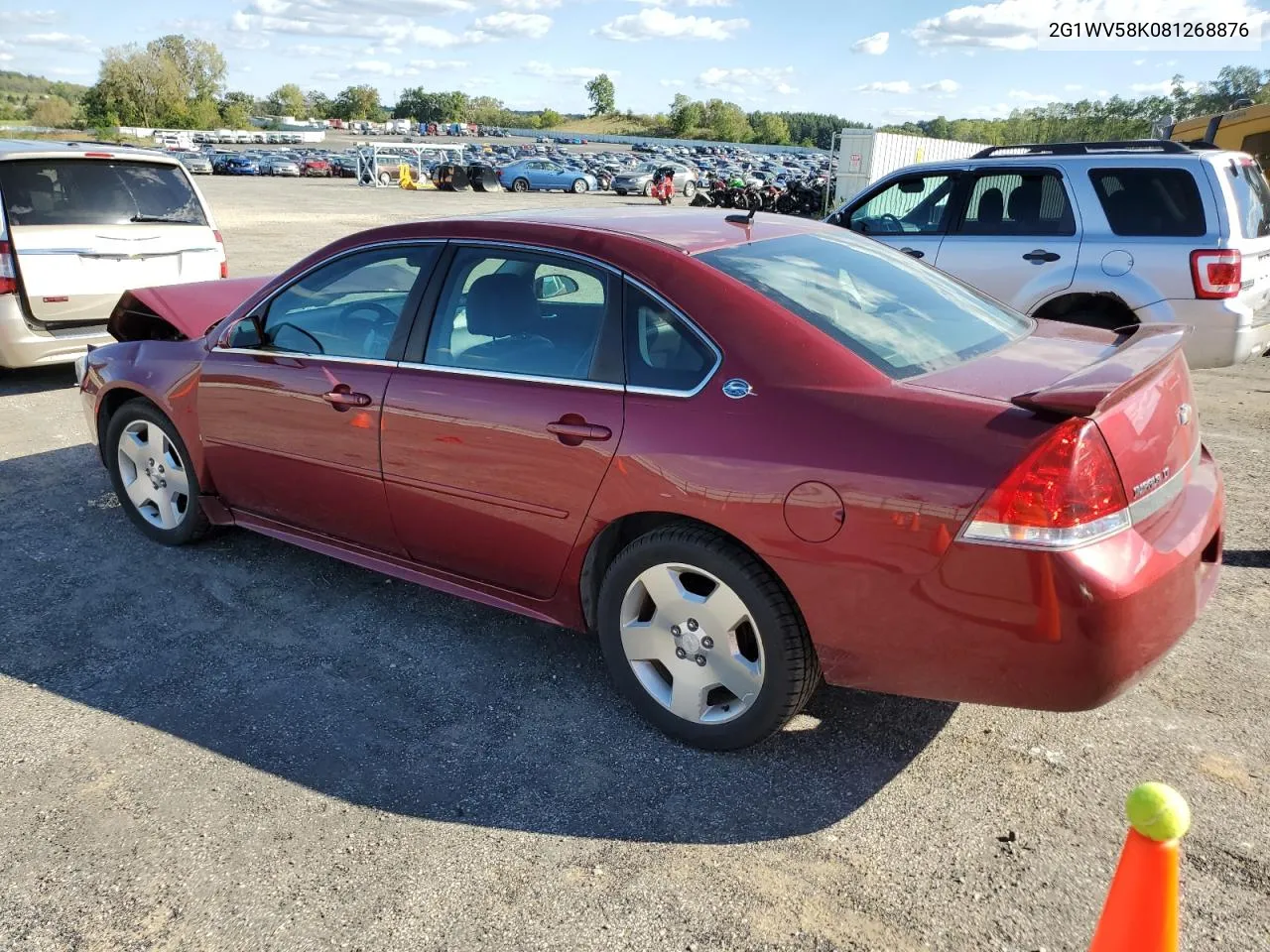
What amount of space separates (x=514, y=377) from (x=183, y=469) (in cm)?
214

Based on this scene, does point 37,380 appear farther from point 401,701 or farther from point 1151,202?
point 1151,202

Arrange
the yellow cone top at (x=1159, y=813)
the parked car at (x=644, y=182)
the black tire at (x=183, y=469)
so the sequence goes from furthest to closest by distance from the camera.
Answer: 1. the parked car at (x=644, y=182)
2. the black tire at (x=183, y=469)
3. the yellow cone top at (x=1159, y=813)

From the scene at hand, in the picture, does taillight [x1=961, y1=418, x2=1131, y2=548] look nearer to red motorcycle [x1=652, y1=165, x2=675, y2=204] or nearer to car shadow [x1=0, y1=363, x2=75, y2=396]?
car shadow [x1=0, y1=363, x2=75, y2=396]

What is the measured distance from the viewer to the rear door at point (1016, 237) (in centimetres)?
688

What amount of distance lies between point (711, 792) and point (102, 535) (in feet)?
11.8

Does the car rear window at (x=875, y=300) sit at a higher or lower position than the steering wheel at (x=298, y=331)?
higher

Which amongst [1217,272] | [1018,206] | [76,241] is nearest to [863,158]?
[1018,206]

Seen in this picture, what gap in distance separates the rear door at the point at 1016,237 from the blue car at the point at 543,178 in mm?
38383

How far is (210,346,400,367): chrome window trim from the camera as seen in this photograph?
366 centimetres

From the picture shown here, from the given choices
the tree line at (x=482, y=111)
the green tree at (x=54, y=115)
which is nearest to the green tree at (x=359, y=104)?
the tree line at (x=482, y=111)

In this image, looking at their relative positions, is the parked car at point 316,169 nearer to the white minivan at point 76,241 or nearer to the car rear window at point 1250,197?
the white minivan at point 76,241

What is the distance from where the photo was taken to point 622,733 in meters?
3.19

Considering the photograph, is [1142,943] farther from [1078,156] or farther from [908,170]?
[908,170]

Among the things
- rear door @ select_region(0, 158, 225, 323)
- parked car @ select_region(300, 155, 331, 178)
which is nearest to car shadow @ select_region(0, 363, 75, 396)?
rear door @ select_region(0, 158, 225, 323)
